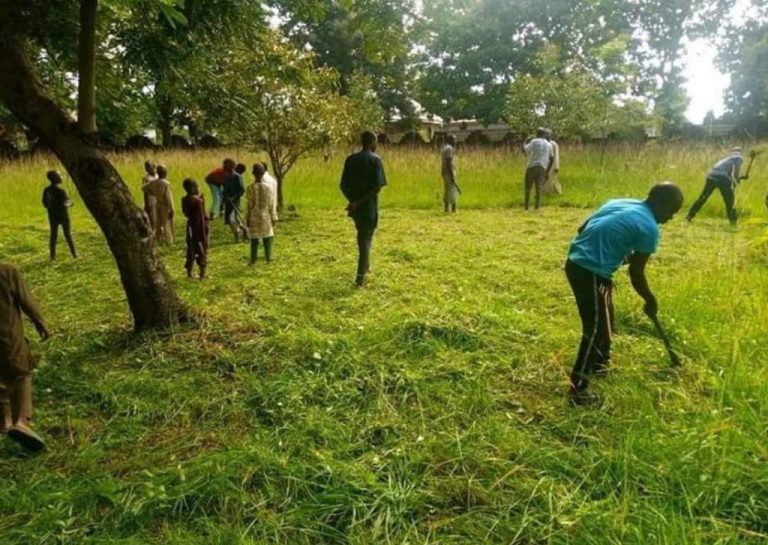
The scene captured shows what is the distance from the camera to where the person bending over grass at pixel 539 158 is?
11.0 metres

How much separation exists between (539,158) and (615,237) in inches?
321

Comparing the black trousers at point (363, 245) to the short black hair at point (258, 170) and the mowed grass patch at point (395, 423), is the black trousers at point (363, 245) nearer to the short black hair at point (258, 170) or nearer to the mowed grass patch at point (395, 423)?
the mowed grass patch at point (395, 423)

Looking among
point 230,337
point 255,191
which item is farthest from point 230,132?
point 230,337

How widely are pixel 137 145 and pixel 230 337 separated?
77.3 feet

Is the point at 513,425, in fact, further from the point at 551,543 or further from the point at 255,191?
the point at 255,191

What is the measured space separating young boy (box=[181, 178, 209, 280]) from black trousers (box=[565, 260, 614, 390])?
4.38m

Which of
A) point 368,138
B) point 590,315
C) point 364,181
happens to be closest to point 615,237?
point 590,315

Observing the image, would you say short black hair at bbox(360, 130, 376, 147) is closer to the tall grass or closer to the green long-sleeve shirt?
the green long-sleeve shirt

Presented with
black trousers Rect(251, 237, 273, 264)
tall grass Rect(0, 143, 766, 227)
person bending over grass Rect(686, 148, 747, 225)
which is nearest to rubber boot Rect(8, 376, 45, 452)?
black trousers Rect(251, 237, 273, 264)

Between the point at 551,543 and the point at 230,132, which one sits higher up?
the point at 230,132

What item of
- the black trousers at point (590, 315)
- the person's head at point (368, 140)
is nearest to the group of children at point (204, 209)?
the person's head at point (368, 140)

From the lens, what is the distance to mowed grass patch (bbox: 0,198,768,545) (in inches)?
103

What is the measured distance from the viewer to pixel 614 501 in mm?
2648

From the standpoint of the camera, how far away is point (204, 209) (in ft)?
22.0
